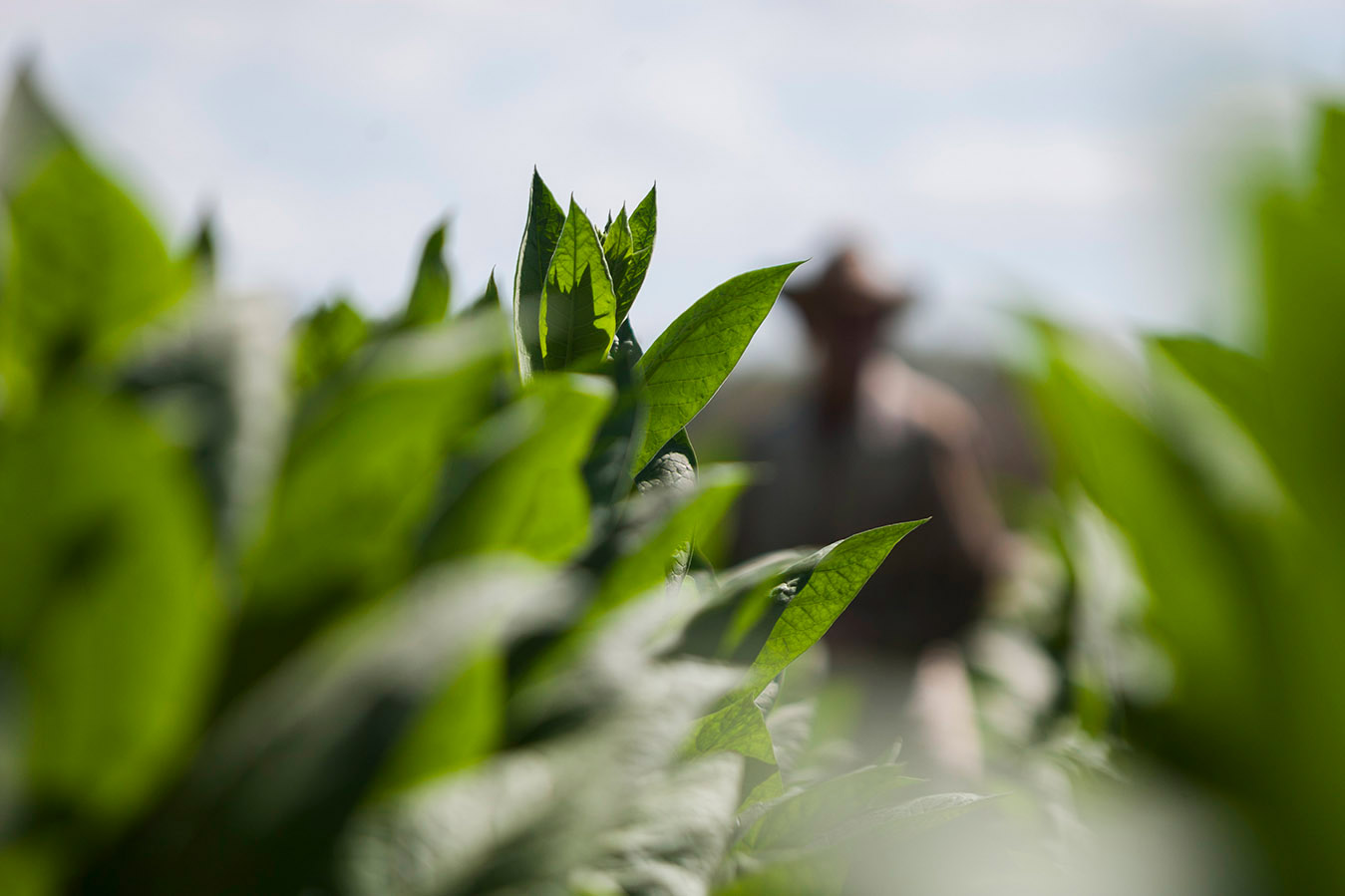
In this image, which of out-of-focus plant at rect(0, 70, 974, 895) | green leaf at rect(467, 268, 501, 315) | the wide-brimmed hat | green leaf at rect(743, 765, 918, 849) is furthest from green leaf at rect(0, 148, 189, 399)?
the wide-brimmed hat

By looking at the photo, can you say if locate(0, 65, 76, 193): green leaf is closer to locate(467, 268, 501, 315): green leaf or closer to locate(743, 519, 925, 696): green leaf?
locate(467, 268, 501, 315): green leaf

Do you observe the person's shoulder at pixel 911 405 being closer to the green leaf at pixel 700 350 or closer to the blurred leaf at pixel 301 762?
the green leaf at pixel 700 350

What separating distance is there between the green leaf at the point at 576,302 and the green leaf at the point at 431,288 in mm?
72

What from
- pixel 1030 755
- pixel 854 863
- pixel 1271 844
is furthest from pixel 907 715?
pixel 1271 844

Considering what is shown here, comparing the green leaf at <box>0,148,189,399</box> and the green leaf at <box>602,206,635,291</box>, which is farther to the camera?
the green leaf at <box>602,206,635,291</box>

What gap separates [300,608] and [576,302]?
0.35 m

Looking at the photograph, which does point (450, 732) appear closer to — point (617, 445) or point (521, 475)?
point (521, 475)

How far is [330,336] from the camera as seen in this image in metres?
0.73

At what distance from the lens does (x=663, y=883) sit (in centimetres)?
45

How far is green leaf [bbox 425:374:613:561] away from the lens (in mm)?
384

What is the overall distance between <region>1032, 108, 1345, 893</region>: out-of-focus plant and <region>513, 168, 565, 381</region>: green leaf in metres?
0.35

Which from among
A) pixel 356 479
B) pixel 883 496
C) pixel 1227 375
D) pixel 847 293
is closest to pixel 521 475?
pixel 356 479

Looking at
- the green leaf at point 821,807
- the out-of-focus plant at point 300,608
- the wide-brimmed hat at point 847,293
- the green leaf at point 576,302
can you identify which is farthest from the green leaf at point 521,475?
the wide-brimmed hat at point 847,293

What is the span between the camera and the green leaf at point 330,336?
67 centimetres
